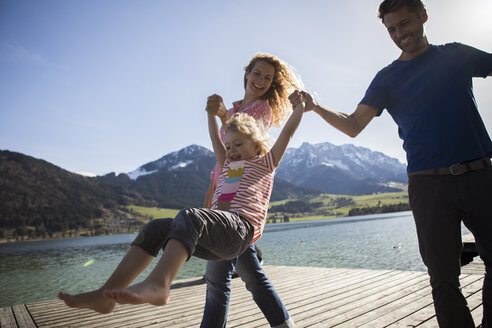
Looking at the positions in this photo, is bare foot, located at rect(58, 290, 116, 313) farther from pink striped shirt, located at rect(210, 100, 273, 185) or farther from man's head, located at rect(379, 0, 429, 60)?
man's head, located at rect(379, 0, 429, 60)

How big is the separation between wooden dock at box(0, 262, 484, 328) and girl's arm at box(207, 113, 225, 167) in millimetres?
2206

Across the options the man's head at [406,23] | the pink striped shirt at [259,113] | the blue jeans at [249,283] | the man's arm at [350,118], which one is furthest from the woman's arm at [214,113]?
the man's head at [406,23]

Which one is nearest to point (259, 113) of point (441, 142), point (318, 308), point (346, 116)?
point (346, 116)

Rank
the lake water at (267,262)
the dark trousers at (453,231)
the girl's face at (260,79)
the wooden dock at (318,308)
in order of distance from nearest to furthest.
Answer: the dark trousers at (453,231), the girl's face at (260,79), the wooden dock at (318,308), the lake water at (267,262)

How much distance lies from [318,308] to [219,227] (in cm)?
315

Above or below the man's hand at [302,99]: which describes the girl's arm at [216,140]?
below

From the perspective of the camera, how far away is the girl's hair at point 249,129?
259 cm

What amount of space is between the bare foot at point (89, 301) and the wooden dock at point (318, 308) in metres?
2.52

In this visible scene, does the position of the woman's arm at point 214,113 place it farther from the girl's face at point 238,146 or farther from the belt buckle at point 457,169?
the belt buckle at point 457,169

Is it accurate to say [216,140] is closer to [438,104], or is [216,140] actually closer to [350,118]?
[350,118]

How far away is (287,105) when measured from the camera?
3482 millimetres

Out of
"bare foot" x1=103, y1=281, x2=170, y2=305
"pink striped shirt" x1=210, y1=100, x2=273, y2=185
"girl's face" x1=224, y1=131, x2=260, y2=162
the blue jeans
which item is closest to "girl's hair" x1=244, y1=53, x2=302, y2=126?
"pink striped shirt" x1=210, y1=100, x2=273, y2=185

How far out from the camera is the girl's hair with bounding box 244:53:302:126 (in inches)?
132

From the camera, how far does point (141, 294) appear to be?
4.70ft
